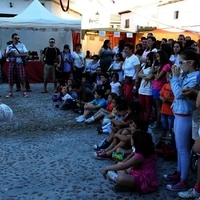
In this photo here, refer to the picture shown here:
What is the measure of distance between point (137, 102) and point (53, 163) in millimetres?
1796

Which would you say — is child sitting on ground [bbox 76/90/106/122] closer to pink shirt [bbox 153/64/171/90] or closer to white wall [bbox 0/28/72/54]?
pink shirt [bbox 153/64/171/90]

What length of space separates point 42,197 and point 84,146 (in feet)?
6.10

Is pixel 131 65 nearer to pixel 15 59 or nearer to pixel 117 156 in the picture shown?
pixel 117 156

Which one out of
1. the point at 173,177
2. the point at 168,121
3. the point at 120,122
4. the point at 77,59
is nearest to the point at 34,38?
the point at 77,59

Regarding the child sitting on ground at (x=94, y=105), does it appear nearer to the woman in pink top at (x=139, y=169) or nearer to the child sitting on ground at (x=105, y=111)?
the child sitting on ground at (x=105, y=111)

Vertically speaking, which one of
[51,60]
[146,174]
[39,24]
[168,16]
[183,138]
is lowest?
[146,174]

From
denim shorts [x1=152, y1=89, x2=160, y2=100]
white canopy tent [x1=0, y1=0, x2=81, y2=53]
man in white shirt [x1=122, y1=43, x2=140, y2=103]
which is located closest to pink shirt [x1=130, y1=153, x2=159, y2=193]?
denim shorts [x1=152, y1=89, x2=160, y2=100]

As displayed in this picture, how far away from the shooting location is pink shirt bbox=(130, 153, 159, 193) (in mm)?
A: 3553

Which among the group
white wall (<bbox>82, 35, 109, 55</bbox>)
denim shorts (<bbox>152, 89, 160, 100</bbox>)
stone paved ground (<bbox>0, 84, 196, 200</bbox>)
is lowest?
stone paved ground (<bbox>0, 84, 196, 200</bbox>)

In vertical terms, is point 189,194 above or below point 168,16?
below

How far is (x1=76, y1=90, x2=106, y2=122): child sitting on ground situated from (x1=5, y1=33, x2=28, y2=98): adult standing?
3221 mm

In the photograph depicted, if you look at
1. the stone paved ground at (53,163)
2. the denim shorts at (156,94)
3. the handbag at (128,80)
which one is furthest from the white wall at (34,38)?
the denim shorts at (156,94)

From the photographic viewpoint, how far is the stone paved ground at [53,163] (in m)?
3.58

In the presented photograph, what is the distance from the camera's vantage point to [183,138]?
3494 millimetres
